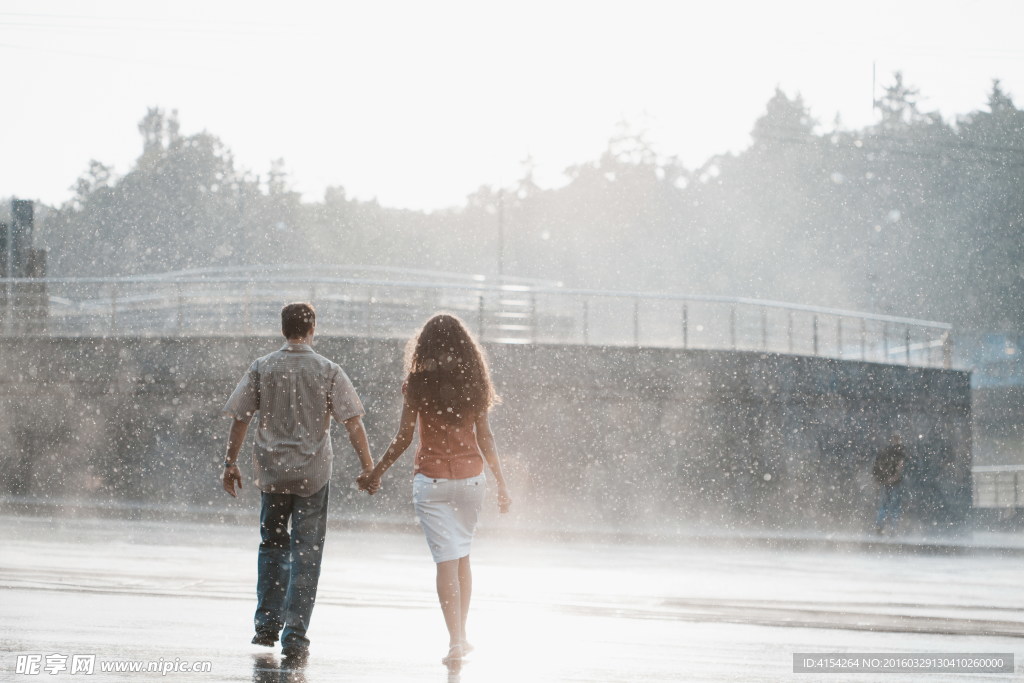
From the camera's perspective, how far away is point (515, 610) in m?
9.47

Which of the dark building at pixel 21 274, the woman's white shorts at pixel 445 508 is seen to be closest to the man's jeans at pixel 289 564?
the woman's white shorts at pixel 445 508

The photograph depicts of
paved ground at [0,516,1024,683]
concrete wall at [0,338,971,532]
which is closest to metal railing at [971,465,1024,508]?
concrete wall at [0,338,971,532]

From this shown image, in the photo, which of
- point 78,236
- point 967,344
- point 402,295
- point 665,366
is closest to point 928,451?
point 665,366

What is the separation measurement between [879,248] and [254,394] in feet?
175

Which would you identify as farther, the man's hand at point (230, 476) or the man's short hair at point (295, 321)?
the man's short hair at point (295, 321)

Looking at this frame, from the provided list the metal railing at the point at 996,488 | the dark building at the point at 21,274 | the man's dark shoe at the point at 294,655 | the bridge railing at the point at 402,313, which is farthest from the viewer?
the metal railing at the point at 996,488

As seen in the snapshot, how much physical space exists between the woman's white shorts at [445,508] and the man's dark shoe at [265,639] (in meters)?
0.98

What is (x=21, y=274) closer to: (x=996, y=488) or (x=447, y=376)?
(x=447, y=376)

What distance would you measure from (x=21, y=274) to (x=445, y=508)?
836 inches

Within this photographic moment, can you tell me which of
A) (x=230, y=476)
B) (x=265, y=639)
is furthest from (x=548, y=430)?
(x=265, y=639)

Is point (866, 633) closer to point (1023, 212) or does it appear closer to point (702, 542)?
point (702, 542)

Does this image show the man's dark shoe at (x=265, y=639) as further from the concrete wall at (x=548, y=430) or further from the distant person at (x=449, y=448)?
the concrete wall at (x=548, y=430)

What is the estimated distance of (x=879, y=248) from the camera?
57594mm

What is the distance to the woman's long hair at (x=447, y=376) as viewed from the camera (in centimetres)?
684
